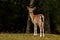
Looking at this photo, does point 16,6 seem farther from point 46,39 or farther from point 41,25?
point 46,39

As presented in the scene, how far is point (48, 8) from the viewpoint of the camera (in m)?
19.5

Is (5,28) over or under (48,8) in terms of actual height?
under

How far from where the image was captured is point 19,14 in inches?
892

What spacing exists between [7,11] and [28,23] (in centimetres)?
308

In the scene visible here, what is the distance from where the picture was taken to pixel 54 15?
21.5 meters

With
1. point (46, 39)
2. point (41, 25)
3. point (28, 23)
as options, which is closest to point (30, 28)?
point (28, 23)

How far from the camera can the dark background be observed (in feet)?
66.0

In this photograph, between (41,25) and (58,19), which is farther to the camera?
(58,19)

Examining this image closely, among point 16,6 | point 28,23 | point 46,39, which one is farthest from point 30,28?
point 46,39

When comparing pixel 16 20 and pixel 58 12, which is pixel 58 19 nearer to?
pixel 58 12

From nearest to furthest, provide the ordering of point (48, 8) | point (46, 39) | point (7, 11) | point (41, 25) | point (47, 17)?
point (46, 39)
point (41, 25)
point (48, 8)
point (47, 17)
point (7, 11)

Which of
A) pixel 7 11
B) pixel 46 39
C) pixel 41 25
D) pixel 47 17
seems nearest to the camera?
pixel 46 39

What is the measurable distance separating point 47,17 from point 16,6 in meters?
2.90

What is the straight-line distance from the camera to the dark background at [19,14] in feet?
66.0
